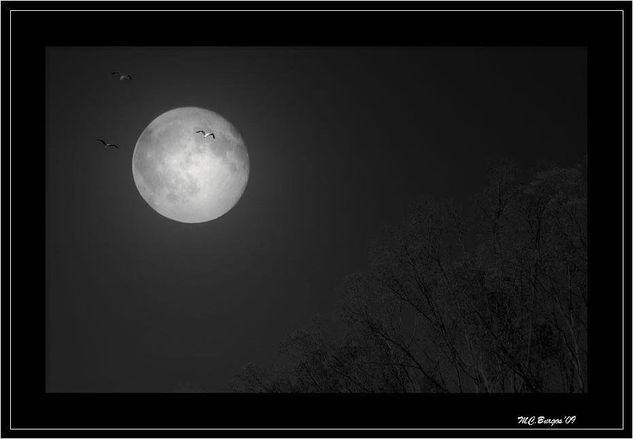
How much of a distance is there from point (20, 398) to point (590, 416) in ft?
33.3

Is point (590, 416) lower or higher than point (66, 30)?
lower

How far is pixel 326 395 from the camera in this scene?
A: 10250 millimetres

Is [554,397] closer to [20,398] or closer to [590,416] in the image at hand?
[590,416]

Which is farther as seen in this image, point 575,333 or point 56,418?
point 575,333

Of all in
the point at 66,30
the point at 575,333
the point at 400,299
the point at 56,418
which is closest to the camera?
the point at 56,418

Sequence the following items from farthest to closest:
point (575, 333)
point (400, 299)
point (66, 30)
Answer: point (400, 299), point (575, 333), point (66, 30)

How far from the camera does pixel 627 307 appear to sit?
33.0ft

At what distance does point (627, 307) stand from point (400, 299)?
6.06 meters

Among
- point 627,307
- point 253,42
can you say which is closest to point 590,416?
point 627,307

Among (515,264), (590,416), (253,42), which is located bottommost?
(590,416)

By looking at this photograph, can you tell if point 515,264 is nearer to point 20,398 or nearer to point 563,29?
point 563,29

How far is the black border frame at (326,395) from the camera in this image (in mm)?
9883

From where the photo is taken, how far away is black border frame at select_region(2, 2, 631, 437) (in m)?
9.88

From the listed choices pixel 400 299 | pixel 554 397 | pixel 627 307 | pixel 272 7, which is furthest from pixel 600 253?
pixel 272 7
